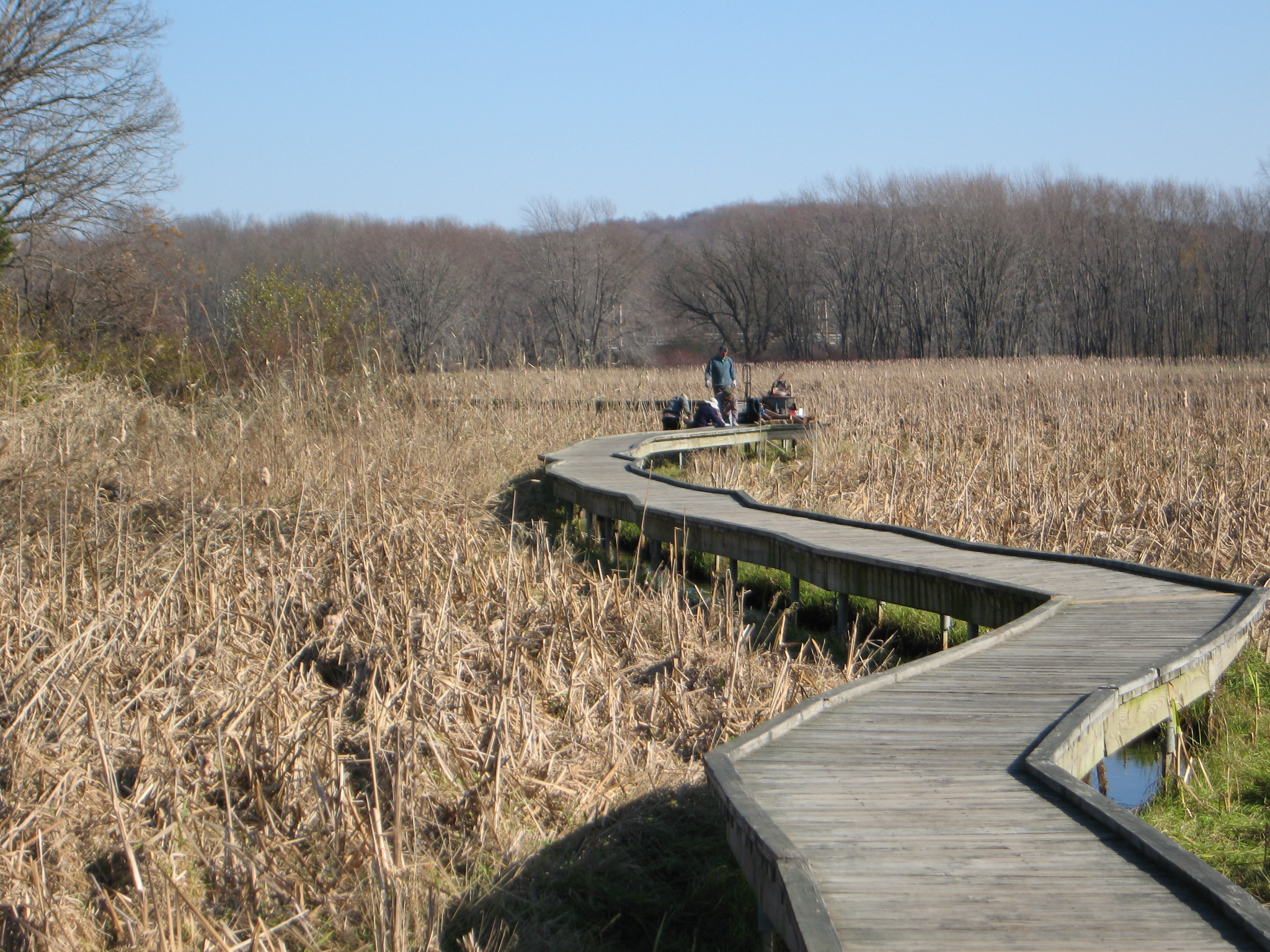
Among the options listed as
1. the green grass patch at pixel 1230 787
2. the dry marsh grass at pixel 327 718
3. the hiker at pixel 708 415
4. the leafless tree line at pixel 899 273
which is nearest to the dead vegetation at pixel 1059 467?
the hiker at pixel 708 415

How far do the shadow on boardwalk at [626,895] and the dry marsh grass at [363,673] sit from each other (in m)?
0.01

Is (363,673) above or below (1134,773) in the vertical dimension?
above

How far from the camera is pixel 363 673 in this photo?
489 centimetres

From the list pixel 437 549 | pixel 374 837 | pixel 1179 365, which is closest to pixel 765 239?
pixel 1179 365

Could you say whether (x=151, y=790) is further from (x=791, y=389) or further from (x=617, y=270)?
(x=617, y=270)

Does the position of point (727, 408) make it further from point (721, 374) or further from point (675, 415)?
point (675, 415)

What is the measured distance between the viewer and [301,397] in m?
8.58

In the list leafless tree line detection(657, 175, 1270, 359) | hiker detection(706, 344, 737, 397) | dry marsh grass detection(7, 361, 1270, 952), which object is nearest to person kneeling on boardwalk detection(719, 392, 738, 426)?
hiker detection(706, 344, 737, 397)

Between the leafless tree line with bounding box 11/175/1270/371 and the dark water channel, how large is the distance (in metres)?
26.9

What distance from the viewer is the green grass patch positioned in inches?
142

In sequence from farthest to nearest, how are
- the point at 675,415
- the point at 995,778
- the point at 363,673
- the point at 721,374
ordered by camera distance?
the point at 721,374 < the point at 675,415 < the point at 363,673 < the point at 995,778

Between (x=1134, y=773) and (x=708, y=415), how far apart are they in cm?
943

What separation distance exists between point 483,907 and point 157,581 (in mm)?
3374

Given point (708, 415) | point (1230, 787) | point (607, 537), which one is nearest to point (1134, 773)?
point (1230, 787)
